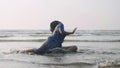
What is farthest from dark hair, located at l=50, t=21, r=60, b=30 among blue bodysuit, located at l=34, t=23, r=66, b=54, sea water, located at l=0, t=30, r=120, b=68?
sea water, located at l=0, t=30, r=120, b=68

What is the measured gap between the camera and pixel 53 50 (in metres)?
13.5

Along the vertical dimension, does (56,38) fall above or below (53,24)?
below

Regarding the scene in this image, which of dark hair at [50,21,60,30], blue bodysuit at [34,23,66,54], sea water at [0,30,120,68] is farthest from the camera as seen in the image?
dark hair at [50,21,60,30]

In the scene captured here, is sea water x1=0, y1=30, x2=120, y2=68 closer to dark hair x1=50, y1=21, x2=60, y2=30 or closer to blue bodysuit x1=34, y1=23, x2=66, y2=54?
blue bodysuit x1=34, y1=23, x2=66, y2=54

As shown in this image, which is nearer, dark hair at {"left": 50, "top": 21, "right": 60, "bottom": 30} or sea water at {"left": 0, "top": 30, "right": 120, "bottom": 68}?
sea water at {"left": 0, "top": 30, "right": 120, "bottom": 68}

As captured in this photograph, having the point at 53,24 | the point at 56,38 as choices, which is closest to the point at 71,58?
the point at 56,38

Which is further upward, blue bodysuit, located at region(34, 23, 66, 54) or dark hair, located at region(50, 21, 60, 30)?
dark hair, located at region(50, 21, 60, 30)

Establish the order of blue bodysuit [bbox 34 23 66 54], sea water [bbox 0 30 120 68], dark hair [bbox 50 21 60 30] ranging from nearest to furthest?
sea water [bbox 0 30 120 68], blue bodysuit [bbox 34 23 66 54], dark hair [bbox 50 21 60 30]

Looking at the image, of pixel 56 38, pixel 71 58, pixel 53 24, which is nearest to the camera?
pixel 71 58

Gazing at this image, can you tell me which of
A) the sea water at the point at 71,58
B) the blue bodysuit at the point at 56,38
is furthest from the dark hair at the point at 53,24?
the sea water at the point at 71,58

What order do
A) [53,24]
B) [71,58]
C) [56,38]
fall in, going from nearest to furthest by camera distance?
[71,58] → [56,38] → [53,24]

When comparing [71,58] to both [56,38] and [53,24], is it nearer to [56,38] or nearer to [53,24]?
[56,38]

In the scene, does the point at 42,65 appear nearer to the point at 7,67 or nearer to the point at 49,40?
the point at 7,67

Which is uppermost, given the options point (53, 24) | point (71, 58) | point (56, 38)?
point (53, 24)
